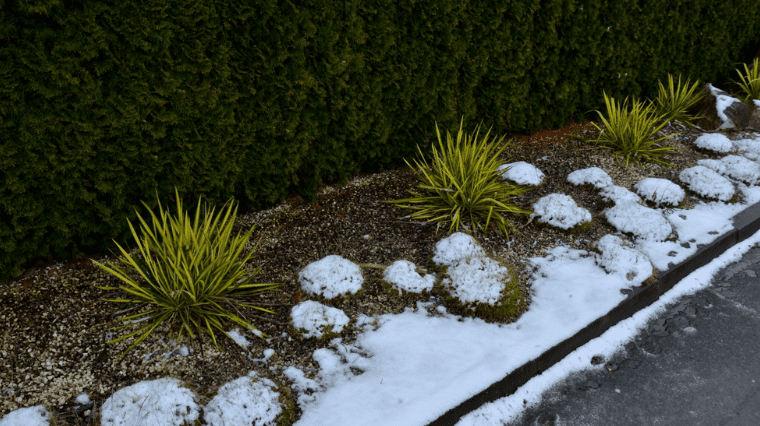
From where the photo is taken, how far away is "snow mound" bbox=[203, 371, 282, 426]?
6.35 ft

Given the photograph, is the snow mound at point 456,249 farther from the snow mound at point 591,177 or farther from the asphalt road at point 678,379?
the snow mound at point 591,177

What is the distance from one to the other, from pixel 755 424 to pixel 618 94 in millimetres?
3809

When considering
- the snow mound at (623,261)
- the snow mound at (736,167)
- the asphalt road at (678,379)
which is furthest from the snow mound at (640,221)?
the snow mound at (736,167)

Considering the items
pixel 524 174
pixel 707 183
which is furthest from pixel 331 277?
pixel 707 183

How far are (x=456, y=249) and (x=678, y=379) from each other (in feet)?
4.31

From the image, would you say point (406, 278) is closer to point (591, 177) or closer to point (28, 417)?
point (28, 417)

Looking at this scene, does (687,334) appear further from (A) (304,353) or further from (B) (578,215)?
(A) (304,353)

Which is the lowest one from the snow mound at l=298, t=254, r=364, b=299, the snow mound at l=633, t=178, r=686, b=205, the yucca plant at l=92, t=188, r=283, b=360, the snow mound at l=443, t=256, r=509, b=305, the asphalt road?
the asphalt road

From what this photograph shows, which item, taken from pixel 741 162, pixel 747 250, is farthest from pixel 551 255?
pixel 741 162

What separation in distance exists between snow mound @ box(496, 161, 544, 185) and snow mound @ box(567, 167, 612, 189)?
0.89 ft

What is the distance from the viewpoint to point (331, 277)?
2.64m

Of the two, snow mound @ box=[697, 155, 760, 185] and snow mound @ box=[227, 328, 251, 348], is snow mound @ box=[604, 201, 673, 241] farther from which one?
snow mound @ box=[227, 328, 251, 348]

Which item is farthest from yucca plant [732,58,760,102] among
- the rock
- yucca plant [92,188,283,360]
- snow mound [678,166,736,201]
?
yucca plant [92,188,283,360]

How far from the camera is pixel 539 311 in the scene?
256 centimetres
